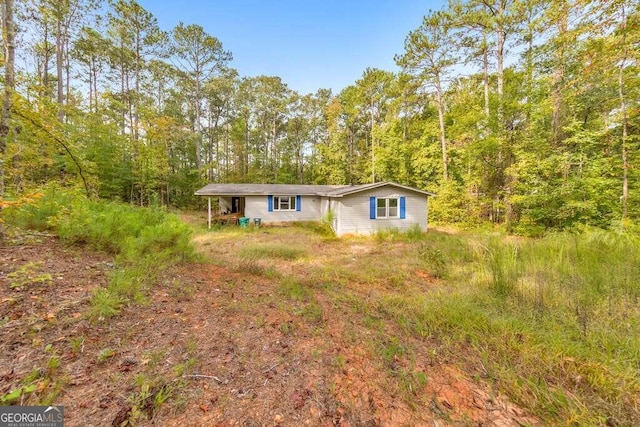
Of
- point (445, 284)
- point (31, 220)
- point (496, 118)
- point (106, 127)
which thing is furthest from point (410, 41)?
point (106, 127)

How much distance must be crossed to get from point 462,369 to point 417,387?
0.61 metres

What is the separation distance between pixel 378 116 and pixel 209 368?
24.1 metres

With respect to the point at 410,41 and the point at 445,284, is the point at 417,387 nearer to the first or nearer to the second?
the point at 445,284

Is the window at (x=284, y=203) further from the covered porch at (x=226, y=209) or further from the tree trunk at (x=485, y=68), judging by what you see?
the tree trunk at (x=485, y=68)

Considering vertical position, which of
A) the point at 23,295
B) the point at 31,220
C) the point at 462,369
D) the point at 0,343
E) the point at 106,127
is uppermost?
the point at 106,127

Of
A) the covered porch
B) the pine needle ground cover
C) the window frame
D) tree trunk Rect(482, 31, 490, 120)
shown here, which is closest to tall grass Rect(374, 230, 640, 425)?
the pine needle ground cover

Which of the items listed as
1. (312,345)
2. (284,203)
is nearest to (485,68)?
(284,203)

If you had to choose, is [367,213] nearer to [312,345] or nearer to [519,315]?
[519,315]

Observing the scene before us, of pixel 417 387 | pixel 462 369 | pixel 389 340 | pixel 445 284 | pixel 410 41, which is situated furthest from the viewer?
pixel 410 41

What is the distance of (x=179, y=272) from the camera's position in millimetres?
4520

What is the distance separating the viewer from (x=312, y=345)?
2.64 m

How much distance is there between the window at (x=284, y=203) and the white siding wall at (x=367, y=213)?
4093 millimetres

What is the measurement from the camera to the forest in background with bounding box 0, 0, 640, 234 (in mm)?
6004

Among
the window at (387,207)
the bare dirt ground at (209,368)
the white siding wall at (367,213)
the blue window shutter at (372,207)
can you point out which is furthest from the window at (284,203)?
the bare dirt ground at (209,368)
